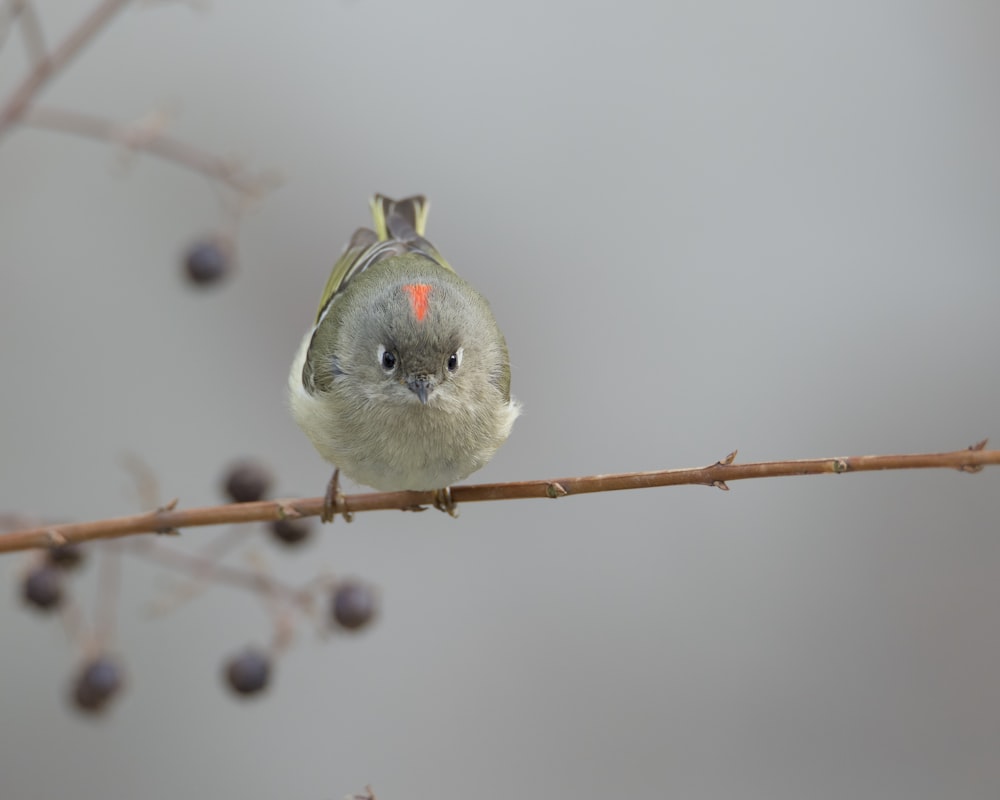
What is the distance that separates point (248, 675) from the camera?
7.23 ft

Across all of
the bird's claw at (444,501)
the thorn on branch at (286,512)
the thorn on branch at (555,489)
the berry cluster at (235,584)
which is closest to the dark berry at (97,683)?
the berry cluster at (235,584)

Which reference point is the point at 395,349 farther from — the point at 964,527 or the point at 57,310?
the point at 964,527

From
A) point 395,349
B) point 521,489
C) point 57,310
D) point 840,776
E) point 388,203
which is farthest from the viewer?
point 57,310

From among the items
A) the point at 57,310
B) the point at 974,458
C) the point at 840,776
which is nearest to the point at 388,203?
the point at 57,310

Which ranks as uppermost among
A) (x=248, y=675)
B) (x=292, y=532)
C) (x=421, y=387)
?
(x=421, y=387)

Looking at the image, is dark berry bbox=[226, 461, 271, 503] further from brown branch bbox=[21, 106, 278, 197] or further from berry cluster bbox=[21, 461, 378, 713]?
brown branch bbox=[21, 106, 278, 197]

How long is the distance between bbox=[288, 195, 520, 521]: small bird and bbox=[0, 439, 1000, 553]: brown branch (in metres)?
0.14

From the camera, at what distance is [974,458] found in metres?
1.45

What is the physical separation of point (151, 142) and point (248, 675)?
1034 mm

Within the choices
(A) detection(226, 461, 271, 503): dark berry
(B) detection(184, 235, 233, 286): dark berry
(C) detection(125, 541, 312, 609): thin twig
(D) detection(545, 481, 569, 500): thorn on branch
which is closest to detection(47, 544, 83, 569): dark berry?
(C) detection(125, 541, 312, 609): thin twig

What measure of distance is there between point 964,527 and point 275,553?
223 cm

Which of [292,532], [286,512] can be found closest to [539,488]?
[286,512]

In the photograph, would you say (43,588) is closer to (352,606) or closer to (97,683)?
(97,683)

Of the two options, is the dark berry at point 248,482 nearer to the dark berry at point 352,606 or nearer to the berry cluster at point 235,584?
the berry cluster at point 235,584
